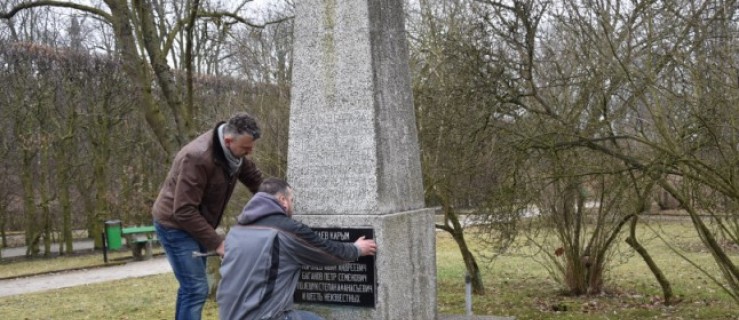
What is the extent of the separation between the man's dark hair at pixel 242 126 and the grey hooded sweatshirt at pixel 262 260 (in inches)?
21.6

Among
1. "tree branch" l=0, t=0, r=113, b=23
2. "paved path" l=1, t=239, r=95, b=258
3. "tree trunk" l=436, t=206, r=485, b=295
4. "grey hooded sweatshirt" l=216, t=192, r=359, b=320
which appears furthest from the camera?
"paved path" l=1, t=239, r=95, b=258

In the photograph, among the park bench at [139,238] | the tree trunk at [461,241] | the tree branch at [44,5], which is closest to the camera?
the tree branch at [44,5]

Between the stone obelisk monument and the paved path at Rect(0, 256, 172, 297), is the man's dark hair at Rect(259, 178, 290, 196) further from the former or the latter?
the paved path at Rect(0, 256, 172, 297)

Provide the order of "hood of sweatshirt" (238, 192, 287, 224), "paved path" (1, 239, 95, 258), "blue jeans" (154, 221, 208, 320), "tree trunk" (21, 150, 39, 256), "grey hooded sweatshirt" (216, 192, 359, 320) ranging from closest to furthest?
"grey hooded sweatshirt" (216, 192, 359, 320), "hood of sweatshirt" (238, 192, 287, 224), "blue jeans" (154, 221, 208, 320), "tree trunk" (21, 150, 39, 256), "paved path" (1, 239, 95, 258)

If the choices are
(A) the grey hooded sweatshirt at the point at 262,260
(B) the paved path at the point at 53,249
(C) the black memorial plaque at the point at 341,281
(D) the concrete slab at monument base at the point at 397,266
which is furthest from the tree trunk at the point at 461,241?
(B) the paved path at the point at 53,249

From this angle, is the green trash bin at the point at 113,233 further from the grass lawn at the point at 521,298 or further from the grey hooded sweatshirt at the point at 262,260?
→ the grey hooded sweatshirt at the point at 262,260

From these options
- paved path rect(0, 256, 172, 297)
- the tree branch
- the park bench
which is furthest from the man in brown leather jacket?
the park bench

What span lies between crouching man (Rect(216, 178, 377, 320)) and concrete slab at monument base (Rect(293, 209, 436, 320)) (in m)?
0.69

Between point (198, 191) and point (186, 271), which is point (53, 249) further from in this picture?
point (198, 191)

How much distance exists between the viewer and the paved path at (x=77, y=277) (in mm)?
14299

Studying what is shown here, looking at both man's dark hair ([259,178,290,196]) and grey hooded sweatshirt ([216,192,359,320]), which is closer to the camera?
grey hooded sweatshirt ([216,192,359,320])

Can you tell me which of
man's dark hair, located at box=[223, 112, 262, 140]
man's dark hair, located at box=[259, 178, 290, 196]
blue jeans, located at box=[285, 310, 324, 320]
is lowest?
blue jeans, located at box=[285, 310, 324, 320]

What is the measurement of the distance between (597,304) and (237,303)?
676 cm

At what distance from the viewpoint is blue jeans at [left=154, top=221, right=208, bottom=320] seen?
454cm
